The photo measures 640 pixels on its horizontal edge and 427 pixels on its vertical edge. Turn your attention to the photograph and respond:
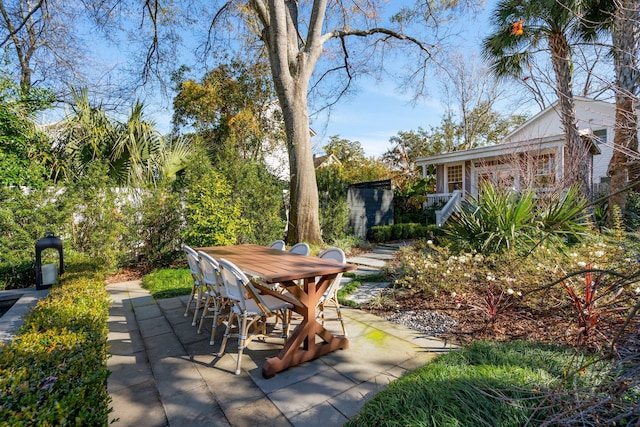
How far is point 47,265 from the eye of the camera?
502 centimetres

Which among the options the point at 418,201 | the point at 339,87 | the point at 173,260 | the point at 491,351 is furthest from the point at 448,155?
the point at 491,351

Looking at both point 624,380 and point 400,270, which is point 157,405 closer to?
point 624,380

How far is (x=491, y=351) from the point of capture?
8.23ft

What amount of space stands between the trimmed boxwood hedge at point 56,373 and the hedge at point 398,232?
30.1 ft

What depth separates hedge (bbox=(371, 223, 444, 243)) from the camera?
1091 centimetres

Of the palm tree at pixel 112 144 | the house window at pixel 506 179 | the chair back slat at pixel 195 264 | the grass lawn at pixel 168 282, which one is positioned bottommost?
the grass lawn at pixel 168 282

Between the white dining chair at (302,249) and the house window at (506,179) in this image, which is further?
the house window at (506,179)

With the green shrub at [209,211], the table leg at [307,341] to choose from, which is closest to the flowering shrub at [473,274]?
the table leg at [307,341]

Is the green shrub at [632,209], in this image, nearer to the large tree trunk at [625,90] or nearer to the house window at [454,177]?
the large tree trunk at [625,90]

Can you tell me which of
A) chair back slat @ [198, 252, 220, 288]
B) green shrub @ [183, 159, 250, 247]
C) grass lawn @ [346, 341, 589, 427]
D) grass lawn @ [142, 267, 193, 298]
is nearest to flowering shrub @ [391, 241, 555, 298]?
grass lawn @ [346, 341, 589, 427]

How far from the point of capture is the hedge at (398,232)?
10914 millimetres

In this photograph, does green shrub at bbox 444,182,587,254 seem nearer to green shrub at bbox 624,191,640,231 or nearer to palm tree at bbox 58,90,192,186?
green shrub at bbox 624,191,640,231

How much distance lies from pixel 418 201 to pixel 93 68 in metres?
13.5

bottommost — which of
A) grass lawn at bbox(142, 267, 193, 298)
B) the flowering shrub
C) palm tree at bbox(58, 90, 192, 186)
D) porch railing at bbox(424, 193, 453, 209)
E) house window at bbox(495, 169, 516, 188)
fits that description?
grass lawn at bbox(142, 267, 193, 298)
